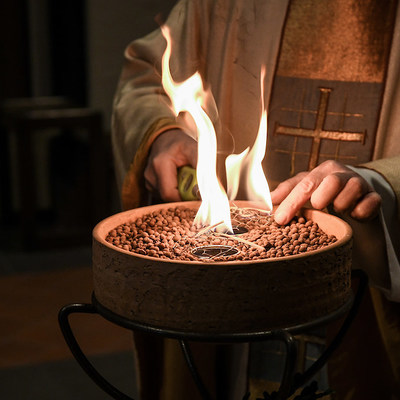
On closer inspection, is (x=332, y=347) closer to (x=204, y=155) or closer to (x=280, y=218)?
(x=280, y=218)

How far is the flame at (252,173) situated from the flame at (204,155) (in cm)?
5

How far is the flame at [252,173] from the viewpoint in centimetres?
113

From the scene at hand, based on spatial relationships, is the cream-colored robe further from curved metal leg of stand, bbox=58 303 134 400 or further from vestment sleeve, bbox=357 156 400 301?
curved metal leg of stand, bbox=58 303 134 400

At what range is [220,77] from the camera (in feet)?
5.39

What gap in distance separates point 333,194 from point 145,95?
2.44ft

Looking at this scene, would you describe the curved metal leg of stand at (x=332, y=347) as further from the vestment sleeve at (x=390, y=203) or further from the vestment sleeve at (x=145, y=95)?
the vestment sleeve at (x=145, y=95)

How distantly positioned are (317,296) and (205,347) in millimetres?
748

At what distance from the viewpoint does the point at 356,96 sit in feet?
5.01

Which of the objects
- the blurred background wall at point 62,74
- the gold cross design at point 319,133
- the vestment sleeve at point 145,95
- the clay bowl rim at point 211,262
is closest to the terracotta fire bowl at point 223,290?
the clay bowl rim at point 211,262

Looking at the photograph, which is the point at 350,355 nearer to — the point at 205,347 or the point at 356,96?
the point at 205,347

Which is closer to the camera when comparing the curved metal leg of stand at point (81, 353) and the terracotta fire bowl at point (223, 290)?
the terracotta fire bowl at point (223, 290)

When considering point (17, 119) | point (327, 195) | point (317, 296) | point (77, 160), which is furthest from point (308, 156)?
point (77, 160)

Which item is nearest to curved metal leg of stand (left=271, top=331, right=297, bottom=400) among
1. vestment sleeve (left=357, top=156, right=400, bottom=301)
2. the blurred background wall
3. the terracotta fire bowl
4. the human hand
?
the terracotta fire bowl

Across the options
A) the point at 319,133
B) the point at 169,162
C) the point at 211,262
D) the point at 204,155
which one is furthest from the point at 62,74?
the point at 211,262
